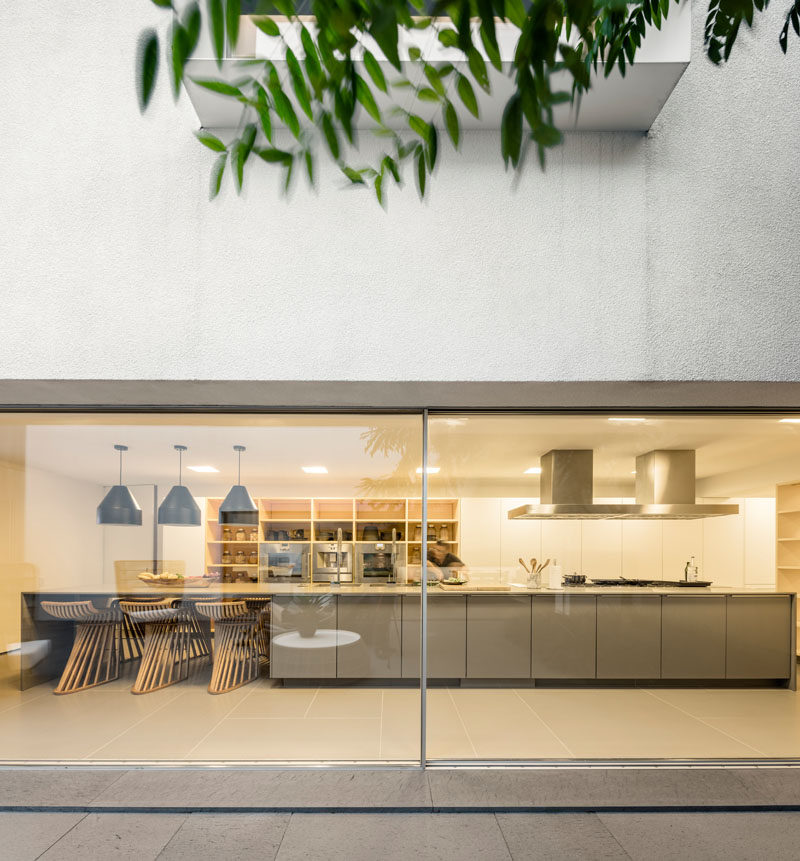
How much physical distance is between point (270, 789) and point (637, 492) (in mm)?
2947

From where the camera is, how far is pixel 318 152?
441 centimetres

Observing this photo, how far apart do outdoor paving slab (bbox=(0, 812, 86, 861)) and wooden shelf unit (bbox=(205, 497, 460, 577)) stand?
160 cm

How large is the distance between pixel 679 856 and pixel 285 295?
3568mm

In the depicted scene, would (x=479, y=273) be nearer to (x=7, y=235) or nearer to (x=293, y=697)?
(x=7, y=235)

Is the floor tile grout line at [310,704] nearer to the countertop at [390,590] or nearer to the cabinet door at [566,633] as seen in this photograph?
the countertop at [390,590]

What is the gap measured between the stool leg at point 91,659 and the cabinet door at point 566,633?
2.77 m

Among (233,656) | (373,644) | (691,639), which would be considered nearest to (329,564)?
(373,644)

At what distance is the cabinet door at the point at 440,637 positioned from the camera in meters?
5.25

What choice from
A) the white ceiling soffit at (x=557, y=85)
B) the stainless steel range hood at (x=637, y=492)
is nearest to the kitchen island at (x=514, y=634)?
the stainless steel range hood at (x=637, y=492)

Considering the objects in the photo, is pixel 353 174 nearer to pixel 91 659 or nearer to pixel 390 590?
pixel 390 590

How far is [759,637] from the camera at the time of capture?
5207 millimetres

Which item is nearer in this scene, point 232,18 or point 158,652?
point 232,18

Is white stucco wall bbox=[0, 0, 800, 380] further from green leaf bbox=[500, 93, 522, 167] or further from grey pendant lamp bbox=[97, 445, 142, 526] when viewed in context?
green leaf bbox=[500, 93, 522, 167]

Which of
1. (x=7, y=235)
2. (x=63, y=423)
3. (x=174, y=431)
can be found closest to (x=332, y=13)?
(x=7, y=235)
